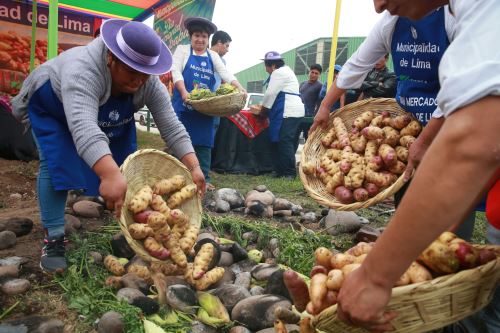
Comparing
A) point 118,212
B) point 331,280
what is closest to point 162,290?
point 118,212

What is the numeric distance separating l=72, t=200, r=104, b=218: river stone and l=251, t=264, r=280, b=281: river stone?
5.78 ft

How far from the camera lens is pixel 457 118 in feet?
3.33

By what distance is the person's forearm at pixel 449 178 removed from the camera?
980 millimetres

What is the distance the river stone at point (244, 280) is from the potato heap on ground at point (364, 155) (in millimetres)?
850

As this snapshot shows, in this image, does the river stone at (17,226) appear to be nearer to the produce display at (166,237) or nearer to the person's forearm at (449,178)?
the produce display at (166,237)

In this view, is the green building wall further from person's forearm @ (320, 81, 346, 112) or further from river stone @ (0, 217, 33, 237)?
river stone @ (0, 217, 33, 237)

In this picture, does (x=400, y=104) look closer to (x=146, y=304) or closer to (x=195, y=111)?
(x=146, y=304)

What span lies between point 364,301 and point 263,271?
1.83m

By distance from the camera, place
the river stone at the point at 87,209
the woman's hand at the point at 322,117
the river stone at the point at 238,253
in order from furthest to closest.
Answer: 1. the river stone at the point at 87,209
2. the woman's hand at the point at 322,117
3. the river stone at the point at 238,253

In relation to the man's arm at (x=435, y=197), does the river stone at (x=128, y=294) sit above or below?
below

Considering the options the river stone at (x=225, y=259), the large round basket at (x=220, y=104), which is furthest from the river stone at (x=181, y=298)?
the large round basket at (x=220, y=104)

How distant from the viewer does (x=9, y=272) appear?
2631mm

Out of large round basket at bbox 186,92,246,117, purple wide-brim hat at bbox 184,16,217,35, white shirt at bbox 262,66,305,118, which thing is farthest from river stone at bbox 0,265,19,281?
white shirt at bbox 262,66,305,118

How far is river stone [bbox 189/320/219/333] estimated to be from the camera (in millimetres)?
2336
